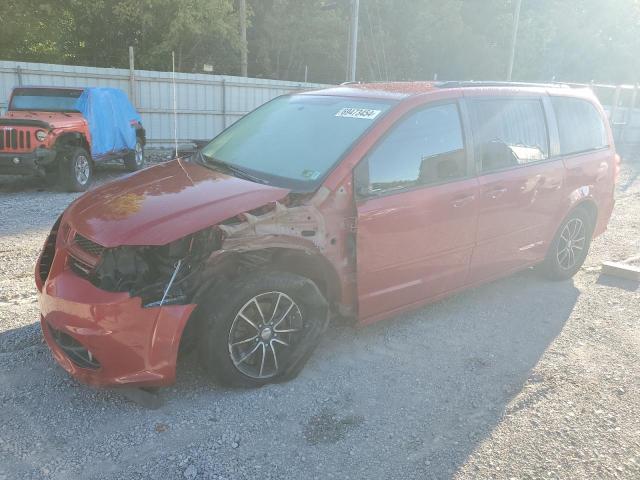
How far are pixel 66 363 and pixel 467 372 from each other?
8.16 ft

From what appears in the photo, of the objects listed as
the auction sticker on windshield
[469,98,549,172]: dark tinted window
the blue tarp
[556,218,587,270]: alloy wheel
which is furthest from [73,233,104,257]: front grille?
the blue tarp

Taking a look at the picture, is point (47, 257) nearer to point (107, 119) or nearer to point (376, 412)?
point (376, 412)

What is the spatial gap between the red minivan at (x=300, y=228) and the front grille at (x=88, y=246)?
14 mm

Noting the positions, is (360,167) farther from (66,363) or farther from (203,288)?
(66,363)

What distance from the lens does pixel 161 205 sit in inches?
126

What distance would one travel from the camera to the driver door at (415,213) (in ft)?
12.0

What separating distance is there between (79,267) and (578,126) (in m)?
4.58

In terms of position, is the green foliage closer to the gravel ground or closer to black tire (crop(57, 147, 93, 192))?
black tire (crop(57, 147, 93, 192))

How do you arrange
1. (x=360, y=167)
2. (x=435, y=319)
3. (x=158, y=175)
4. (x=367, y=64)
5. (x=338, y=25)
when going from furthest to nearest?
1. (x=367, y=64)
2. (x=338, y=25)
3. (x=435, y=319)
4. (x=158, y=175)
5. (x=360, y=167)

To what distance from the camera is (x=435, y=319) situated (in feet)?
14.9

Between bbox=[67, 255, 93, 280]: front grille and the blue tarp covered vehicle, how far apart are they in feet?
22.3

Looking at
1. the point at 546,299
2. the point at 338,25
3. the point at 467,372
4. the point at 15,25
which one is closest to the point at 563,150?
the point at 546,299

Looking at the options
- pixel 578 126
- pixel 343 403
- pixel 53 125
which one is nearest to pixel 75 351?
pixel 343 403

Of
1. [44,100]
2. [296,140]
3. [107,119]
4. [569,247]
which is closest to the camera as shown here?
[296,140]
